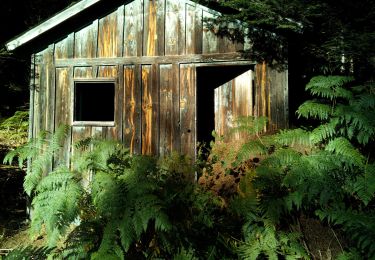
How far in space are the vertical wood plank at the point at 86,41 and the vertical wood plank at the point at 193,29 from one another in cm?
175

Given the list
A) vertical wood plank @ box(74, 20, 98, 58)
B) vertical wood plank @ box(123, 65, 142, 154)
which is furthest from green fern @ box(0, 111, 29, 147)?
vertical wood plank @ box(123, 65, 142, 154)

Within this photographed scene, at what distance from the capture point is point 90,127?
7062mm

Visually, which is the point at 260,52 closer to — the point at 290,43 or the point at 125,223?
the point at 290,43

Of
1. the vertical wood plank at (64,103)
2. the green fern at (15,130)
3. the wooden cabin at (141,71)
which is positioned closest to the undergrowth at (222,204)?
the wooden cabin at (141,71)

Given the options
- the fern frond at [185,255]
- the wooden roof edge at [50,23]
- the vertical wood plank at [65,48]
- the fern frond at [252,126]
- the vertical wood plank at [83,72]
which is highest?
the wooden roof edge at [50,23]

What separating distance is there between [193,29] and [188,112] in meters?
1.47

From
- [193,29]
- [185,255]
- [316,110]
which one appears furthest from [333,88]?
[193,29]

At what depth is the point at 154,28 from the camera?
691 centimetres

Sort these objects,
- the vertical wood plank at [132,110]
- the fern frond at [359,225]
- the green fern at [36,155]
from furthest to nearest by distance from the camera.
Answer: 1. the vertical wood plank at [132,110]
2. the green fern at [36,155]
3. the fern frond at [359,225]

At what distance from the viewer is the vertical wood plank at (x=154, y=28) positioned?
6867 millimetres

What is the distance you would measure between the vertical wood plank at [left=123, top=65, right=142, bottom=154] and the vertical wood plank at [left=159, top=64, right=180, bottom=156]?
42 cm

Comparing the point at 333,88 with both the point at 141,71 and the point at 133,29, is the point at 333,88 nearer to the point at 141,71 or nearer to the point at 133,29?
the point at 141,71

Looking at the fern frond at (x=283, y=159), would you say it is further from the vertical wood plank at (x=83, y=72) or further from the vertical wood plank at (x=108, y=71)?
the vertical wood plank at (x=83, y=72)

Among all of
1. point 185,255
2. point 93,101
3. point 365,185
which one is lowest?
point 185,255
